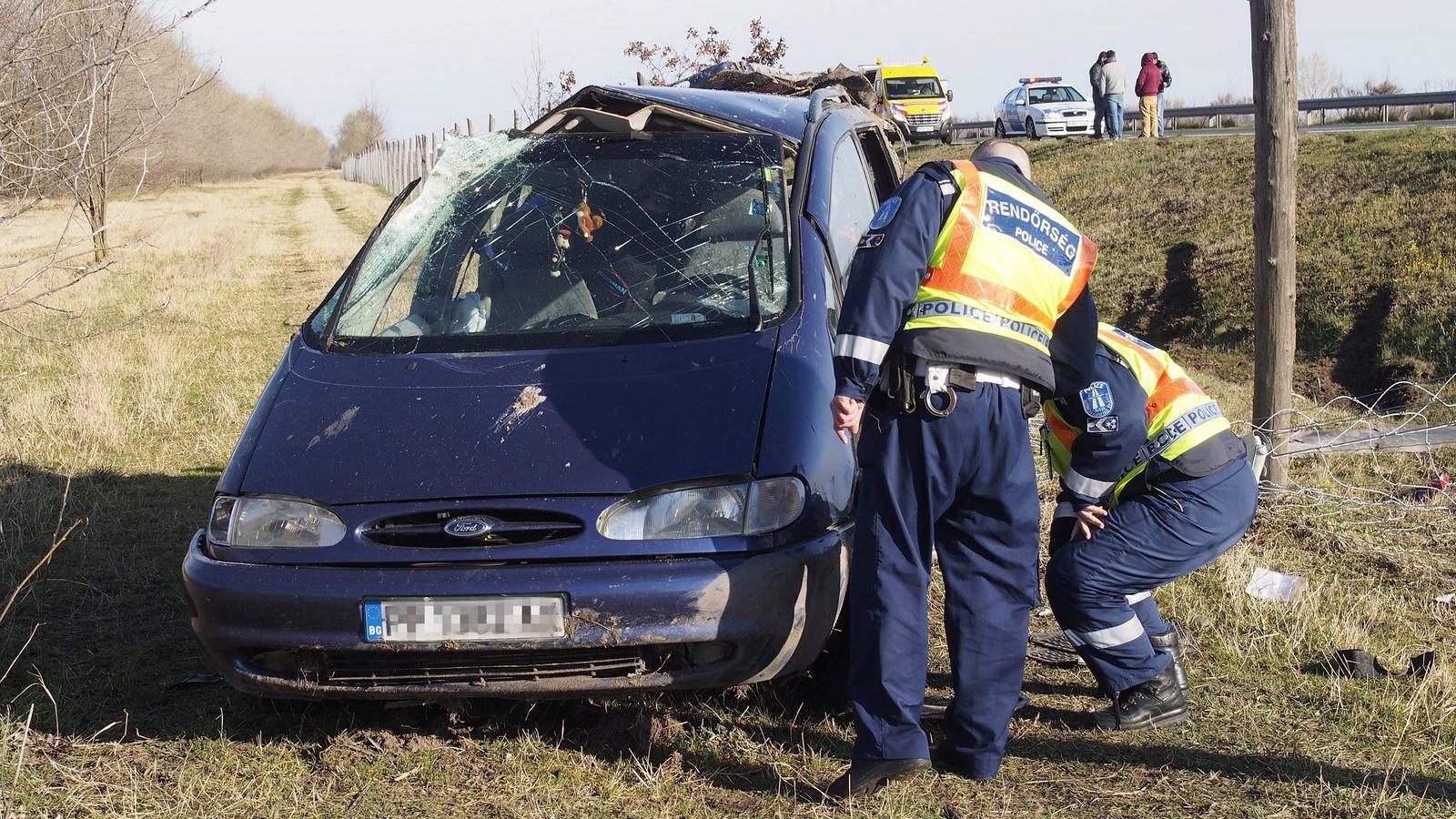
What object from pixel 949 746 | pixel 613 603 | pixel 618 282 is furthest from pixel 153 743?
pixel 949 746

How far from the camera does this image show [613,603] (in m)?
3.17

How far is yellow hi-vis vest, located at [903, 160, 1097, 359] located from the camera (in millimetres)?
3191

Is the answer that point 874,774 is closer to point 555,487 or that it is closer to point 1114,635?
point 1114,635

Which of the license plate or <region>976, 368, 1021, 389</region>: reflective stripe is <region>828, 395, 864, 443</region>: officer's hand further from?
the license plate

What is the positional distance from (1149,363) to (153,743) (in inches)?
Answer: 121

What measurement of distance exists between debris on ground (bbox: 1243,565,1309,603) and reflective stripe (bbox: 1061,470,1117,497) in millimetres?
1512

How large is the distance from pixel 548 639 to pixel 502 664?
0.19 m

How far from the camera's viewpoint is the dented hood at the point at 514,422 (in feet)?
11.0

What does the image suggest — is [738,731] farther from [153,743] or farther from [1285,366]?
[1285,366]

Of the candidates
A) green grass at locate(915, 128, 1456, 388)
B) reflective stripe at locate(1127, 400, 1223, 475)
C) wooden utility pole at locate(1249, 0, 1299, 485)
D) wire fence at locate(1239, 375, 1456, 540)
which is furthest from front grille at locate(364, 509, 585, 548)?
green grass at locate(915, 128, 1456, 388)

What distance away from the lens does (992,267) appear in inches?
126

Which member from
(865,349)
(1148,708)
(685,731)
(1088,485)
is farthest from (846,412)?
(1148,708)

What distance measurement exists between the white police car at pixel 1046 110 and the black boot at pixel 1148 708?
997 inches

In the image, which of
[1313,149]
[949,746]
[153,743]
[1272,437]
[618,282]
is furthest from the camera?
[1313,149]
